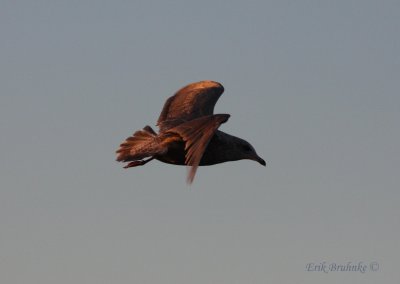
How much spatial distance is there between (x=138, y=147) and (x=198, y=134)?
6.63 feet

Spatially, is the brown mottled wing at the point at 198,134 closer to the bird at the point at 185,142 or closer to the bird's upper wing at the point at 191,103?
the bird at the point at 185,142

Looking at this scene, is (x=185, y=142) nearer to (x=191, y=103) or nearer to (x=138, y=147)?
(x=138, y=147)

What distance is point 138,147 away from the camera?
720 inches

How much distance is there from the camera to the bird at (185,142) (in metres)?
16.5

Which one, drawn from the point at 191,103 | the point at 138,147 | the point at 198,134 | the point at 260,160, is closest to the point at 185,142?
the point at 138,147

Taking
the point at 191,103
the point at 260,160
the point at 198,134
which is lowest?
the point at 198,134

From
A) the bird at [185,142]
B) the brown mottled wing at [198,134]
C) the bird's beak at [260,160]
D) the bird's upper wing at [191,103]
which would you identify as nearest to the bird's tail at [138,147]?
the bird at [185,142]

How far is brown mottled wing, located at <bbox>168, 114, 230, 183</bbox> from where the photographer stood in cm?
1617

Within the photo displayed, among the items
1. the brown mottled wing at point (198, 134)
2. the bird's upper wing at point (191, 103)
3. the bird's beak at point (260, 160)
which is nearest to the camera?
the brown mottled wing at point (198, 134)

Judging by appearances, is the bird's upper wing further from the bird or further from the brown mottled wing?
the brown mottled wing

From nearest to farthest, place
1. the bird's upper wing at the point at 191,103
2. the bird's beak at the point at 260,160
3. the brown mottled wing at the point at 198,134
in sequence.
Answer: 1. the brown mottled wing at the point at 198,134
2. the bird's beak at the point at 260,160
3. the bird's upper wing at the point at 191,103

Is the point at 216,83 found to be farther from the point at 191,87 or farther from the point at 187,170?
the point at 187,170

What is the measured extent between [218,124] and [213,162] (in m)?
1.75

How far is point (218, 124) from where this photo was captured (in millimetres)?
16672
